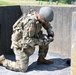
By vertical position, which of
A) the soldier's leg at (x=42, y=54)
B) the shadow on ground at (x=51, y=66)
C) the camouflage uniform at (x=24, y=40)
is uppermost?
the camouflage uniform at (x=24, y=40)

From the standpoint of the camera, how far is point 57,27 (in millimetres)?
7996

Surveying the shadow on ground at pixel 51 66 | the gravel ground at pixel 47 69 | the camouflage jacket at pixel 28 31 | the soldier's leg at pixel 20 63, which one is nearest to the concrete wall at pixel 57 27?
the gravel ground at pixel 47 69

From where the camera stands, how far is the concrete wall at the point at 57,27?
303 inches

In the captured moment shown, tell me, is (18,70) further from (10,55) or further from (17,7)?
(17,7)

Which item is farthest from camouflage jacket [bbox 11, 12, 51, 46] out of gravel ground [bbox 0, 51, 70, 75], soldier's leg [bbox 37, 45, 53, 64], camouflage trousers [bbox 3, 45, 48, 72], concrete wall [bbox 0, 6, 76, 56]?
concrete wall [bbox 0, 6, 76, 56]

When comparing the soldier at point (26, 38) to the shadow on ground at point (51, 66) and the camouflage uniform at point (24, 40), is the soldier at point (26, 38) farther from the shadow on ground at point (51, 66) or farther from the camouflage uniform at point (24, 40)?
the shadow on ground at point (51, 66)

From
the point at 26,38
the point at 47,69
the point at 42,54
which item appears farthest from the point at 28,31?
the point at 47,69

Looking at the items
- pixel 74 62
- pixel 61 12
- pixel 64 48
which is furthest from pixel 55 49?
pixel 74 62

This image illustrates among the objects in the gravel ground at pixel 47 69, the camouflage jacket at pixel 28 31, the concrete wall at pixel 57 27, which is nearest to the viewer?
the camouflage jacket at pixel 28 31

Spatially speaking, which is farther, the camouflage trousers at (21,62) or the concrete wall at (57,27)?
the concrete wall at (57,27)

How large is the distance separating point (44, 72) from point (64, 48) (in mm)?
1518

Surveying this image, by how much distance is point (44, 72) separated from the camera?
6473 millimetres

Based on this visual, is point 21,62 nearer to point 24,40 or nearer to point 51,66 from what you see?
point 24,40

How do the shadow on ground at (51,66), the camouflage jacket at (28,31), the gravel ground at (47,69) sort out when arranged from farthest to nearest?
the shadow on ground at (51,66) < the gravel ground at (47,69) < the camouflage jacket at (28,31)
